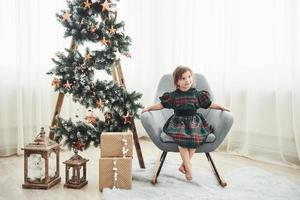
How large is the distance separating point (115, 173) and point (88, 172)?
1.90 feet

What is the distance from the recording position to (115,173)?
2.42 metres

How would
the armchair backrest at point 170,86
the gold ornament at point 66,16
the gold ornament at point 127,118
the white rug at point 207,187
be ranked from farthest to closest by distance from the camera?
1. the armchair backrest at point 170,86
2. the gold ornament at point 127,118
3. the gold ornament at point 66,16
4. the white rug at point 207,187

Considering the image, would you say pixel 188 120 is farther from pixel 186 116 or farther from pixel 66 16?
pixel 66 16

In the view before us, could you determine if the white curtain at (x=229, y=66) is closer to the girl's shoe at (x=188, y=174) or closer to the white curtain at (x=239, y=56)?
the white curtain at (x=239, y=56)

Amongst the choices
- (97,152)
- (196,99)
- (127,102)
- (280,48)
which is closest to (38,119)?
(97,152)

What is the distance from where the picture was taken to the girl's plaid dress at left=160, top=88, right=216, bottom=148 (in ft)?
8.21

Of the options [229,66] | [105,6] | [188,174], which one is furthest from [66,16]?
[229,66]

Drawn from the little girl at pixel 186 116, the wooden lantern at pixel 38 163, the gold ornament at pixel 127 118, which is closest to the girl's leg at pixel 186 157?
the little girl at pixel 186 116

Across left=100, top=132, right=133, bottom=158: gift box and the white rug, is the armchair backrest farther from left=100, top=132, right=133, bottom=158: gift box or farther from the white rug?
left=100, top=132, right=133, bottom=158: gift box

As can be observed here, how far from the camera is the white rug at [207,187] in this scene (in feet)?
7.54

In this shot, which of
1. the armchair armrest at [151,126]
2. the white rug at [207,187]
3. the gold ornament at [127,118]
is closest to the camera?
the white rug at [207,187]

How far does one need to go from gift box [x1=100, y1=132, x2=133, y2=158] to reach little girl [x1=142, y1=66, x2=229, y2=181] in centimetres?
30

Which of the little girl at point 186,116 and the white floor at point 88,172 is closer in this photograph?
the white floor at point 88,172

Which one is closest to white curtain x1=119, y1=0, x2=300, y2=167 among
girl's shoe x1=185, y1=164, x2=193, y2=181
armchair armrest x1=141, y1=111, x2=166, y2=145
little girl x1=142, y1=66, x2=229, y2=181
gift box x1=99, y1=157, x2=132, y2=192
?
little girl x1=142, y1=66, x2=229, y2=181
